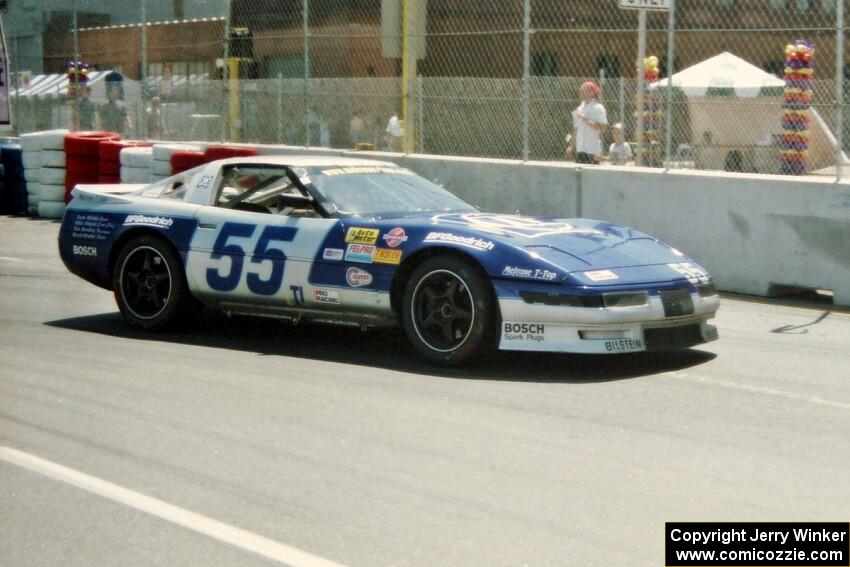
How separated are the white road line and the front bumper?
9.16ft

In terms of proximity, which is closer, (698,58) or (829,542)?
(829,542)

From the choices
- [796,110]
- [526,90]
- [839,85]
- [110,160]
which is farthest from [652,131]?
[110,160]

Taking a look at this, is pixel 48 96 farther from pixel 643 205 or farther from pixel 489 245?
pixel 489 245

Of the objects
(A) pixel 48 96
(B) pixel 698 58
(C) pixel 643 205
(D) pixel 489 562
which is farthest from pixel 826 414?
(B) pixel 698 58

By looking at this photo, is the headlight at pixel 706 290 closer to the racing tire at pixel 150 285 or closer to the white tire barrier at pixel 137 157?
the racing tire at pixel 150 285

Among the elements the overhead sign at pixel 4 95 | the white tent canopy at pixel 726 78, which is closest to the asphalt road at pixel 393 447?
the overhead sign at pixel 4 95

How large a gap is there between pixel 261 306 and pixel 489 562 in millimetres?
4532

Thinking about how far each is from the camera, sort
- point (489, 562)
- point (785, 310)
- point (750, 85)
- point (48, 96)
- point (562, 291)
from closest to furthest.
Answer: point (489, 562)
point (562, 291)
point (785, 310)
point (750, 85)
point (48, 96)

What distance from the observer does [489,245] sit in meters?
7.51

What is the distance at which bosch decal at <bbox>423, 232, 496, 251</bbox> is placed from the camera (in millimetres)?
7508

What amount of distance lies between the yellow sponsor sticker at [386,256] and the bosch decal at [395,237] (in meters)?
0.04

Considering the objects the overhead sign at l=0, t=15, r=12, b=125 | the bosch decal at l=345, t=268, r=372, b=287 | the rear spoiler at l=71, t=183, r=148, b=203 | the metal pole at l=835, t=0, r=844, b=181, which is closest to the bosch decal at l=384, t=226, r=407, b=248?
the bosch decal at l=345, t=268, r=372, b=287

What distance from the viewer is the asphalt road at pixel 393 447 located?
180 inches

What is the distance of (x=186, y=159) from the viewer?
55.6ft
